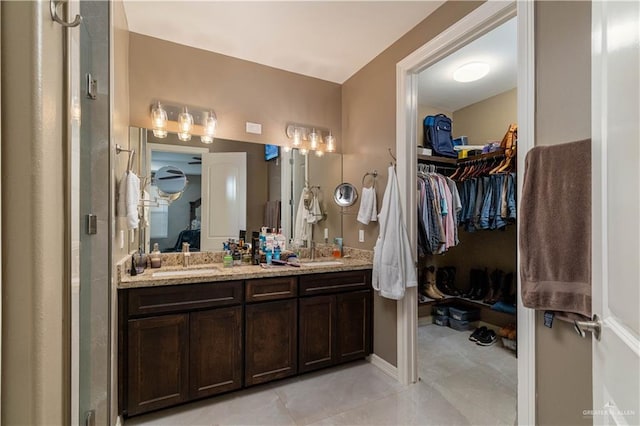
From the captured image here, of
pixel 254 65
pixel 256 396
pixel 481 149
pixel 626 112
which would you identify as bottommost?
pixel 256 396

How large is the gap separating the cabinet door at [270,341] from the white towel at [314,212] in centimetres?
99

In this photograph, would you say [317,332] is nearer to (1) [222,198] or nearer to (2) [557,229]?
(1) [222,198]

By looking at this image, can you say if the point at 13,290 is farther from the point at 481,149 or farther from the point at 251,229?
the point at 481,149

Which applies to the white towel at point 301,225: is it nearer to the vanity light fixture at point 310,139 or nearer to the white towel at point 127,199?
the vanity light fixture at point 310,139

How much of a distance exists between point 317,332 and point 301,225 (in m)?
1.07

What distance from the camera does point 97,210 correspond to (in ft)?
4.58

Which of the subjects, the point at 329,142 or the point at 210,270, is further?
the point at 329,142

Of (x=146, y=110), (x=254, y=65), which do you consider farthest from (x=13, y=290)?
(x=254, y=65)

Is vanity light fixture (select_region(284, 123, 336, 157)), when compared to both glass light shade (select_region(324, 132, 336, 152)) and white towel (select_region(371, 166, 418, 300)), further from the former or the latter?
white towel (select_region(371, 166, 418, 300))

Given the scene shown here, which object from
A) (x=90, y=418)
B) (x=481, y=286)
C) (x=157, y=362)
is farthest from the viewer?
(x=481, y=286)

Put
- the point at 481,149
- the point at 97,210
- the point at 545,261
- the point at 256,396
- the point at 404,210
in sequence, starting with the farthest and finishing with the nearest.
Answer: the point at 481,149 < the point at 404,210 < the point at 256,396 < the point at 97,210 < the point at 545,261

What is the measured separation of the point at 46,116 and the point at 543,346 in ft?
6.75

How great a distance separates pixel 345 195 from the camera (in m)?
3.03

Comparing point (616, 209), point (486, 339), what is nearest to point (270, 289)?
point (616, 209)
